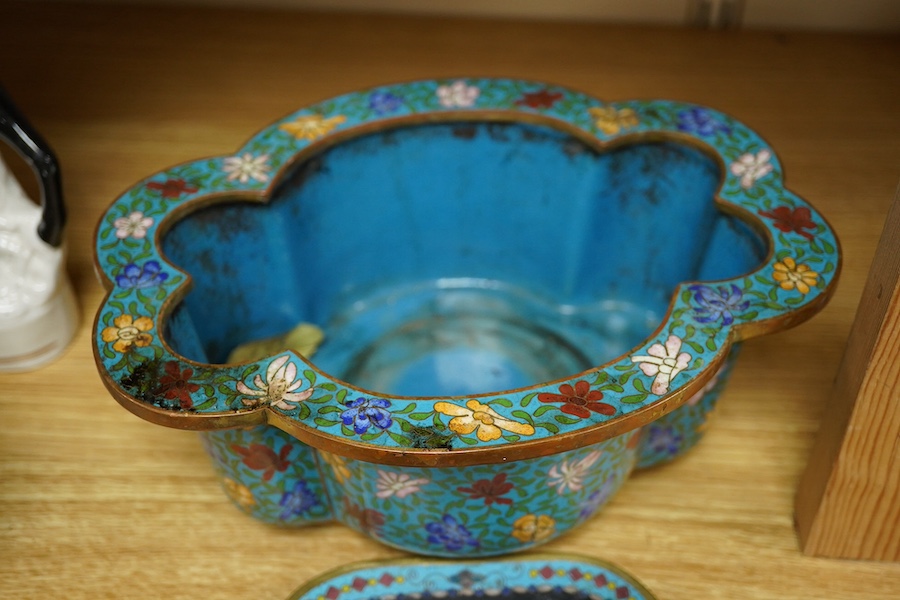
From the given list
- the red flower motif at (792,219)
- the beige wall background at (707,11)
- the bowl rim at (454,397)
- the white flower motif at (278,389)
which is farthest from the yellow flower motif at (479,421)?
the beige wall background at (707,11)

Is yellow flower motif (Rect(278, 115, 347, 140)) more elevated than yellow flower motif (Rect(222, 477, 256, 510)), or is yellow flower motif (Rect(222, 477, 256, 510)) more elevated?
yellow flower motif (Rect(278, 115, 347, 140))

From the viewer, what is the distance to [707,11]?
62.2 inches

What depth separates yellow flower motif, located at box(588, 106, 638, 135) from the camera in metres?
1.13

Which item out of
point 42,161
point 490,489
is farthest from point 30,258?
point 490,489

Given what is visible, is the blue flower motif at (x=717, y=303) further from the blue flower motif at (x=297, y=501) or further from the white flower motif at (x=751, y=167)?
the blue flower motif at (x=297, y=501)

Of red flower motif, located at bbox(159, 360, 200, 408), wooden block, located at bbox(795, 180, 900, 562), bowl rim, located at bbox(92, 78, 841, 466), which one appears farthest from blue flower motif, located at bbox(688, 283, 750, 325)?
red flower motif, located at bbox(159, 360, 200, 408)

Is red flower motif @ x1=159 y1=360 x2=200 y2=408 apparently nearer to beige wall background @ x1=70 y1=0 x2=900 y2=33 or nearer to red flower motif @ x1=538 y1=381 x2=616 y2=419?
red flower motif @ x1=538 y1=381 x2=616 y2=419

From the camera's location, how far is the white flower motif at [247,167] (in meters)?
1.08

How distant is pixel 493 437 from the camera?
79 cm

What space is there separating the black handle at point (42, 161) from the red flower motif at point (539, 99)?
0.50m

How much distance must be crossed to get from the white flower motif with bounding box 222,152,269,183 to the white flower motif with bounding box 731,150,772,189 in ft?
1.60

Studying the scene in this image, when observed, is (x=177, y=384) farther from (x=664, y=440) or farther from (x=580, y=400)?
(x=664, y=440)

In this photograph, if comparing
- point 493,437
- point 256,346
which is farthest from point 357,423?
point 256,346

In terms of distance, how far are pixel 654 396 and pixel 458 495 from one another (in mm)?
189
